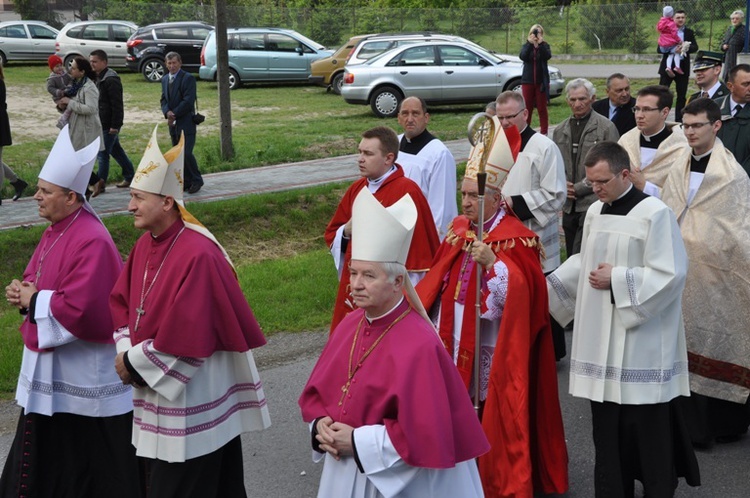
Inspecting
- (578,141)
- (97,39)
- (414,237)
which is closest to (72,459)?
(414,237)

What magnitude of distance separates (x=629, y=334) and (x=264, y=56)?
22.3m

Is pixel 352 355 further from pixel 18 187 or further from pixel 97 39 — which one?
pixel 97 39

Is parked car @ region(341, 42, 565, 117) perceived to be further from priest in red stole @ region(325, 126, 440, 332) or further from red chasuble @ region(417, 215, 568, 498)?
A: red chasuble @ region(417, 215, 568, 498)

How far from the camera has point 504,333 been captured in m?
5.56

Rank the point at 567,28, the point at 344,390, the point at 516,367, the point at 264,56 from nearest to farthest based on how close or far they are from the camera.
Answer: the point at 344,390 → the point at 516,367 → the point at 264,56 → the point at 567,28

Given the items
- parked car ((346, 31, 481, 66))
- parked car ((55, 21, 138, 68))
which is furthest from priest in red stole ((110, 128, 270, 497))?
parked car ((55, 21, 138, 68))

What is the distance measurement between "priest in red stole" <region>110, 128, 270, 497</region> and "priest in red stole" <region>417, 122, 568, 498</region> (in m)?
1.26

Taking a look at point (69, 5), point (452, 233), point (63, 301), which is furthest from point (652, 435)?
point (69, 5)

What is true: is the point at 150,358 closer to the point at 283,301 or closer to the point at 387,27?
the point at 283,301

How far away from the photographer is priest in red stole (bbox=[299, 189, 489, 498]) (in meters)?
3.91

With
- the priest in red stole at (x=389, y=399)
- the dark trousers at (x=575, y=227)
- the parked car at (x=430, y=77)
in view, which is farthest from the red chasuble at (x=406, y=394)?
the parked car at (x=430, y=77)

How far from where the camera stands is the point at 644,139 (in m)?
7.82

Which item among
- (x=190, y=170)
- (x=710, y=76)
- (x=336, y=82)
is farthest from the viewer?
(x=336, y=82)

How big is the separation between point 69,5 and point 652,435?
40285 mm
